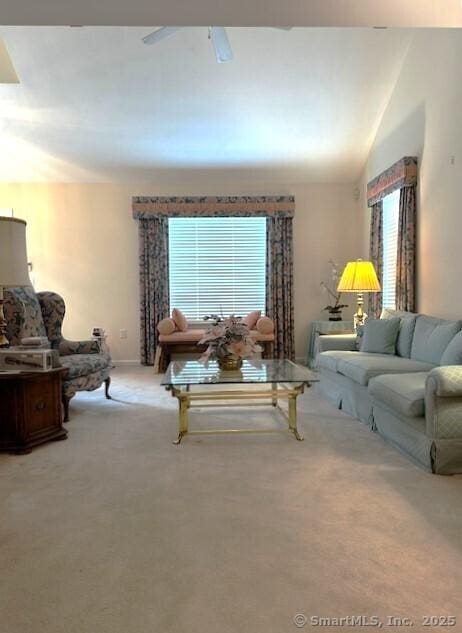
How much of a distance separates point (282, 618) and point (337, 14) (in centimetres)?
269

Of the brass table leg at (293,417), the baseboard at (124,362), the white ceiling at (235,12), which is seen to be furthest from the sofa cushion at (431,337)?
the baseboard at (124,362)

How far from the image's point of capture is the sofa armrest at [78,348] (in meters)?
4.23

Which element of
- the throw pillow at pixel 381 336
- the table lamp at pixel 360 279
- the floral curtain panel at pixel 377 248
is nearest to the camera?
the throw pillow at pixel 381 336

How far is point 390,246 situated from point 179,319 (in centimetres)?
281

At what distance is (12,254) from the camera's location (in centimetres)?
274

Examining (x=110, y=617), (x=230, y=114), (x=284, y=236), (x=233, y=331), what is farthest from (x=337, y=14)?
(x=284, y=236)

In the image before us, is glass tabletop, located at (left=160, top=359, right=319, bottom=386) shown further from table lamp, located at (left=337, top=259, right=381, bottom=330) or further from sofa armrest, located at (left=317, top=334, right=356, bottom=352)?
table lamp, located at (left=337, top=259, right=381, bottom=330)

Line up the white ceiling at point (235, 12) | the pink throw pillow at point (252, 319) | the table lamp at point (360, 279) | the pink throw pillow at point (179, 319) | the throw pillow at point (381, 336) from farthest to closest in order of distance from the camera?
the pink throw pillow at point (252, 319) < the pink throw pillow at point (179, 319) < the table lamp at point (360, 279) < the throw pillow at point (381, 336) < the white ceiling at point (235, 12)

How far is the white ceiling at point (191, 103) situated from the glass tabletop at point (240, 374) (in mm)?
3130

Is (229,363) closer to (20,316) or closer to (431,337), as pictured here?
(431,337)

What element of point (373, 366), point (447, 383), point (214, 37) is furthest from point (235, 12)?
point (373, 366)

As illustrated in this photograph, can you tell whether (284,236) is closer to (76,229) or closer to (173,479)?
(76,229)

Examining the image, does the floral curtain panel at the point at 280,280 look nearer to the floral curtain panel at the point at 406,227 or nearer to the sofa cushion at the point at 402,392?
the floral curtain panel at the point at 406,227

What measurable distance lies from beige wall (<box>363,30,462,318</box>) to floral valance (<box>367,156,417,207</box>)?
0.34ft
